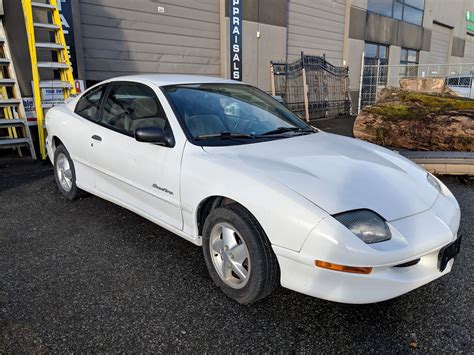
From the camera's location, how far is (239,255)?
2416 mm

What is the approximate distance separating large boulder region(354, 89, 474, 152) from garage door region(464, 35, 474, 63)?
22623mm

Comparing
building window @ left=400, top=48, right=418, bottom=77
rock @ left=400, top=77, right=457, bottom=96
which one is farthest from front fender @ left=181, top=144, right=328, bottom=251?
building window @ left=400, top=48, right=418, bottom=77

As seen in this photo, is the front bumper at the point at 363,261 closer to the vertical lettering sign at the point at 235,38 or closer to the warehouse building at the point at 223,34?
the warehouse building at the point at 223,34

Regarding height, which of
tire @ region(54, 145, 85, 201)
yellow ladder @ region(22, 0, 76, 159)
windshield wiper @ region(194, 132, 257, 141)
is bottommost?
tire @ region(54, 145, 85, 201)

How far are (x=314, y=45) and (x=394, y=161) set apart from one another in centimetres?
1154

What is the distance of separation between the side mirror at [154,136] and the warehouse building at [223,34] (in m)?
5.17

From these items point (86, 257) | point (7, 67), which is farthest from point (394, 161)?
point (7, 67)

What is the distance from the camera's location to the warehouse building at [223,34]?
26.0 feet

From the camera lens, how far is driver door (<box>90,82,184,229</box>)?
9.54 ft

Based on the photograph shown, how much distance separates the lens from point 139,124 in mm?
3309

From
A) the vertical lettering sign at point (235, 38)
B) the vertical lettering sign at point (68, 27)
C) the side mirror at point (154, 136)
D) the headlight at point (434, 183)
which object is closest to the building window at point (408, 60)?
the vertical lettering sign at point (235, 38)

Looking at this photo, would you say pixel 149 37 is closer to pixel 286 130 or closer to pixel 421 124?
pixel 421 124

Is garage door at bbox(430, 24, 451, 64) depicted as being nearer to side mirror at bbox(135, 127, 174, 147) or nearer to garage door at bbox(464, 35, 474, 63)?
garage door at bbox(464, 35, 474, 63)

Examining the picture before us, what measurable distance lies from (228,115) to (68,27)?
5.87m
